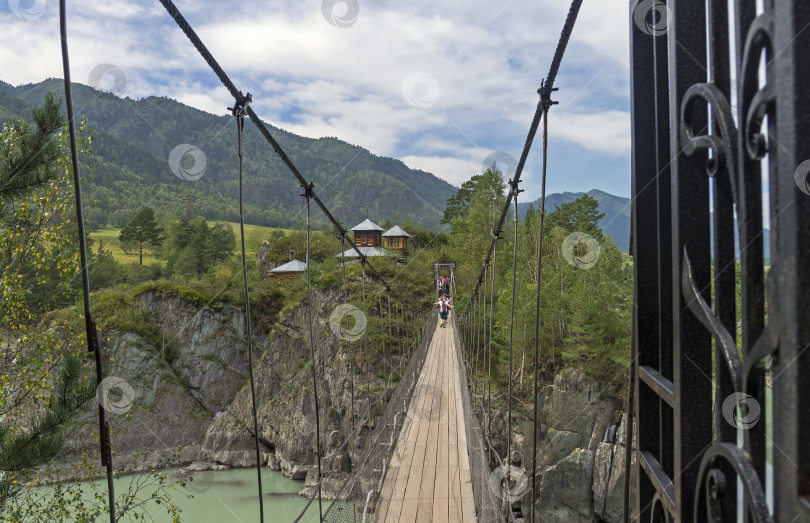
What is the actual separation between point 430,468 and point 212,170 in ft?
286

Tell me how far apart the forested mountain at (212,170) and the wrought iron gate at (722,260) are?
162ft

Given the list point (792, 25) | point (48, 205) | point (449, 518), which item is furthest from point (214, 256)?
point (792, 25)

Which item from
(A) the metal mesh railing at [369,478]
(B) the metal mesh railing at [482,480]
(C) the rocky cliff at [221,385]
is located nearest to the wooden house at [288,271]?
(C) the rocky cliff at [221,385]

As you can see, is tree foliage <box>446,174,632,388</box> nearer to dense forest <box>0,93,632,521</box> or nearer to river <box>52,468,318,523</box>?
dense forest <box>0,93,632,521</box>

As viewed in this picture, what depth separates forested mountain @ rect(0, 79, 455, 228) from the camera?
183 ft

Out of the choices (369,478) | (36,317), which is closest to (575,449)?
(369,478)

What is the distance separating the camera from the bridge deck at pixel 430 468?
115 inches

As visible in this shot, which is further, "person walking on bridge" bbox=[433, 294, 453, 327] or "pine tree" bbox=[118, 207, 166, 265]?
"pine tree" bbox=[118, 207, 166, 265]

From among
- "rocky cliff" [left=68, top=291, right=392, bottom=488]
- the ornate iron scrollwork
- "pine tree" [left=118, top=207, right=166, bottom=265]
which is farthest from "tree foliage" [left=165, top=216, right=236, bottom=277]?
the ornate iron scrollwork

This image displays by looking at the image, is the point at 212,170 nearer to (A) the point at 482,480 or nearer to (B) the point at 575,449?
(B) the point at 575,449

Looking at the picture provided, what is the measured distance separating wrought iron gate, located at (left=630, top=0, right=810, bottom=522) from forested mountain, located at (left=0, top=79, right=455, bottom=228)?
1940 inches

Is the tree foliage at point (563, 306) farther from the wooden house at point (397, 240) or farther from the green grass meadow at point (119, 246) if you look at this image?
the green grass meadow at point (119, 246)

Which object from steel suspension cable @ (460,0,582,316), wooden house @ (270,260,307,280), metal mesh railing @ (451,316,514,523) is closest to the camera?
steel suspension cable @ (460,0,582,316)

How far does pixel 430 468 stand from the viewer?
141 inches
